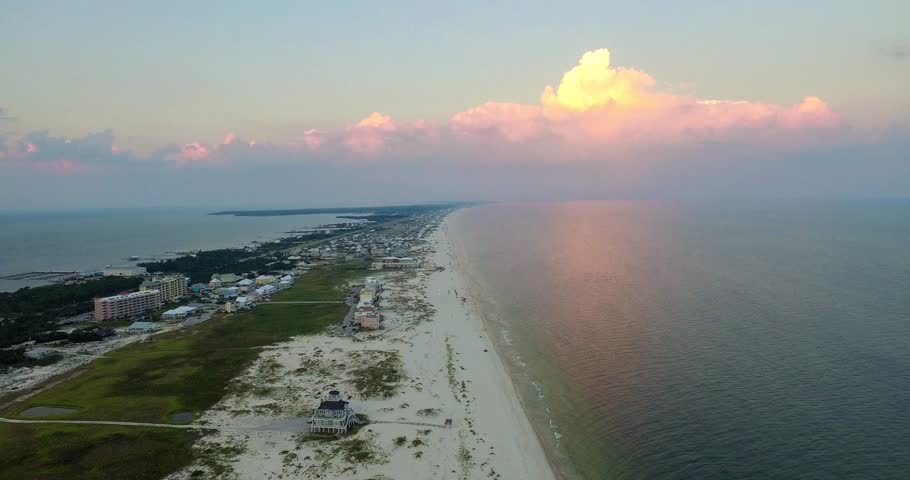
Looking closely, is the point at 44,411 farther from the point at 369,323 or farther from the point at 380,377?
the point at 369,323

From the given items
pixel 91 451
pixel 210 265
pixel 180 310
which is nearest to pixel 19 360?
pixel 180 310

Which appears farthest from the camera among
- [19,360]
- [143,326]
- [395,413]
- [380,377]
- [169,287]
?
[169,287]

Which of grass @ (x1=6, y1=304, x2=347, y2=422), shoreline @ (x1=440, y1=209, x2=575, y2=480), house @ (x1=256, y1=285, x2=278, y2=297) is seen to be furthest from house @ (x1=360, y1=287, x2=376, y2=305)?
house @ (x1=256, y1=285, x2=278, y2=297)

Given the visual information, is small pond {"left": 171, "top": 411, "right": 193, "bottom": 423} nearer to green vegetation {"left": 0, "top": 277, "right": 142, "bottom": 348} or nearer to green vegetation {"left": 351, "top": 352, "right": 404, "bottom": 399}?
green vegetation {"left": 351, "top": 352, "right": 404, "bottom": 399}

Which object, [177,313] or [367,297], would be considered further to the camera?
[367,297]

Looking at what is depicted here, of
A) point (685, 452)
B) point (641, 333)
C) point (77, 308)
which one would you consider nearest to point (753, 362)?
point (641, 333)

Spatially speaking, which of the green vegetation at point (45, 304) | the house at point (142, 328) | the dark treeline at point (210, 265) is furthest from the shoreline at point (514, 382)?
the green vegetation at point (45, 304)
